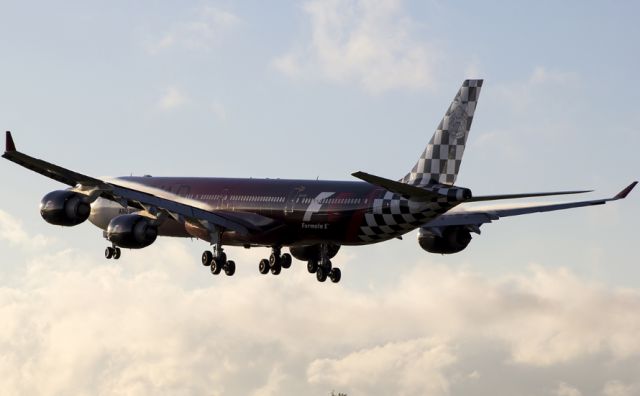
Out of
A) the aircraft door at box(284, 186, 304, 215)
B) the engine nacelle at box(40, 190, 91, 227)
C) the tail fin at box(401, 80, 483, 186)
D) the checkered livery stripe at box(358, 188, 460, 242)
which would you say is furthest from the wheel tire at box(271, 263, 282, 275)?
the tail fin at box(401, 80, 483, 186)

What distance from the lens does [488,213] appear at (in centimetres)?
7519

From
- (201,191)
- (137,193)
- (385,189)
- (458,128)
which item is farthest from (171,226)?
→ (458,128)

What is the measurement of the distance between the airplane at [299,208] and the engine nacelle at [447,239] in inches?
2.2

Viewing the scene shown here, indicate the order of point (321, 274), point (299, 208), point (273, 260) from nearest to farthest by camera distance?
point (299, 208) < point (321, 274) < point (273, 260)

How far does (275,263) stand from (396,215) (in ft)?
37.8

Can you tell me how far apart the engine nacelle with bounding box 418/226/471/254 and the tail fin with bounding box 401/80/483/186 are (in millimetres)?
8599

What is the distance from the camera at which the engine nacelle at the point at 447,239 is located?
75250 mm

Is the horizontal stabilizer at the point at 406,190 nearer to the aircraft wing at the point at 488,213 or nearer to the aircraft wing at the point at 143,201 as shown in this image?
the aircraft wing at the point at 488,213

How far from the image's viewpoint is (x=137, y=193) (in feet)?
236

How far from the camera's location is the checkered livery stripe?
6600 centimetres

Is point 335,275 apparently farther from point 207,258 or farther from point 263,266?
point 207,258

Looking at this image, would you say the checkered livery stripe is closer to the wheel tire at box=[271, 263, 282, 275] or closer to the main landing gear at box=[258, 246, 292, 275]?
the main landing gear at box=[258, 246, 292, 275]

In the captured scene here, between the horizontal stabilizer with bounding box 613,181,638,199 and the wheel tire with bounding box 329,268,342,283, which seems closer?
the horizontal stabilizer with bounding box 613,181,638,199

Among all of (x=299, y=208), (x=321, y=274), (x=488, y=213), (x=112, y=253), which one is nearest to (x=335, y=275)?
(x=321, y=274)
